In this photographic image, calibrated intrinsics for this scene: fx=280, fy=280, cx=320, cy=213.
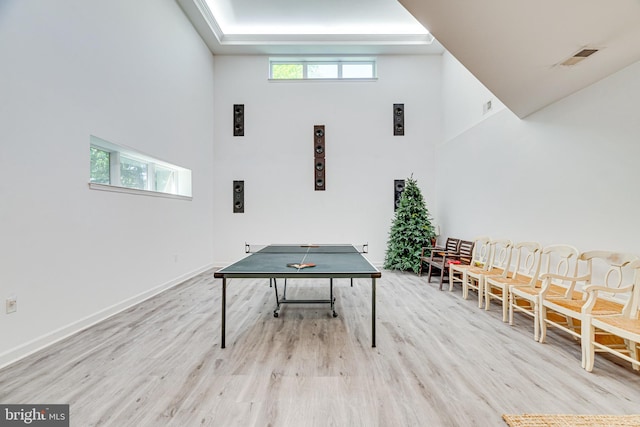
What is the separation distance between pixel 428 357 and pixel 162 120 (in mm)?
4835

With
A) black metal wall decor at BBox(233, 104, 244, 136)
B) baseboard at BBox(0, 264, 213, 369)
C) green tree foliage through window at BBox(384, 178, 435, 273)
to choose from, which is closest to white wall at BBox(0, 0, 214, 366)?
baseboard at BBox(0, 264, 213, 369)

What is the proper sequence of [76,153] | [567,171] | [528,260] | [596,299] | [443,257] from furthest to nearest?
1. [443,257]
2. [528,260]
3. [567,171]
4. [76,153]
5. [596,299]

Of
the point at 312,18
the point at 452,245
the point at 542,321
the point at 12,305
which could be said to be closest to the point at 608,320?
the point at 542,321

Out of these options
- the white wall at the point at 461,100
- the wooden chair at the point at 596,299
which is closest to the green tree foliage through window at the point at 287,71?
the white wall at the point at 461,100

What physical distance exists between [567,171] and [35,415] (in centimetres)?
499

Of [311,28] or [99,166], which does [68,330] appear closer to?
[99,166]

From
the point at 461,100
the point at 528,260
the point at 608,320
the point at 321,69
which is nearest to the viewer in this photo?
the point at 608,320

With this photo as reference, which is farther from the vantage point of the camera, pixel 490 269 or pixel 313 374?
pixel 490 269

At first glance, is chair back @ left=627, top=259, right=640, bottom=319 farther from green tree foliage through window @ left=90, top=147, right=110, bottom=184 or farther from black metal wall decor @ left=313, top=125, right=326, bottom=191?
green tree foliage through window @ left=90, top=147, right=110, bottom=184

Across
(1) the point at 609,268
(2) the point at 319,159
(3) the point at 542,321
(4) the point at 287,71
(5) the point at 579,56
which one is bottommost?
(3) the point at 542,321

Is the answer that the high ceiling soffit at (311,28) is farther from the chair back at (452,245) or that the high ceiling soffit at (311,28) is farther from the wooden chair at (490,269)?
the wooden chair at (490,269)

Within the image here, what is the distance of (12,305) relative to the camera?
88.0 inches

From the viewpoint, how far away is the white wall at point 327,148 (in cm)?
657

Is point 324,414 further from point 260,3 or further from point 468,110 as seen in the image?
point 260,3
